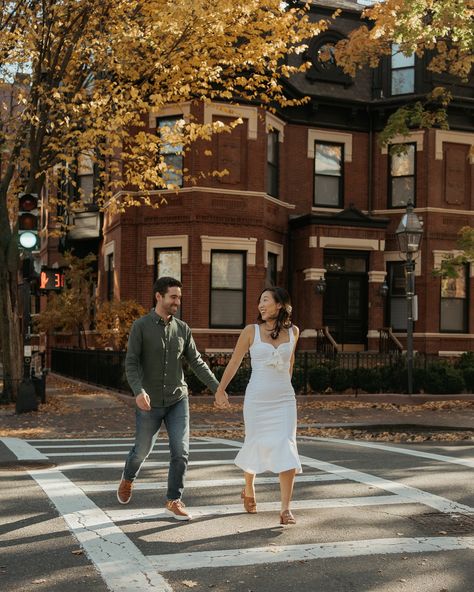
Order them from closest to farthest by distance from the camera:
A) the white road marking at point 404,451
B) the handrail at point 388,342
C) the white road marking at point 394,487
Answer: the white road marking at point 394,487
the white road marking at point 404,451
the handrail at point 388,342

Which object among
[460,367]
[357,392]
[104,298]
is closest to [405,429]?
[357,392]

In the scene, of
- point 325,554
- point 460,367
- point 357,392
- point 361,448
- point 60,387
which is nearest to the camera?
point 325,554

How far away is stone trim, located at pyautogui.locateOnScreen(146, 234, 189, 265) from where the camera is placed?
23047 millimetres

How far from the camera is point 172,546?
5.70 m

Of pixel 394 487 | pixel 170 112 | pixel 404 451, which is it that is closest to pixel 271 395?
pixel 394 487

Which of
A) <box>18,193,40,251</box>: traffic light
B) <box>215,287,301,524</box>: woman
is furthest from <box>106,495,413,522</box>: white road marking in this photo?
<box>18,193,40,251</box>: traffic light

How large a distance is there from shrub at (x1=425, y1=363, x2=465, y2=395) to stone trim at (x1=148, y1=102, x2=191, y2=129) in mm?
10007

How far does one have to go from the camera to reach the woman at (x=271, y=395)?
6426mm

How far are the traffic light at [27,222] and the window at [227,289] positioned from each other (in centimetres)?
875

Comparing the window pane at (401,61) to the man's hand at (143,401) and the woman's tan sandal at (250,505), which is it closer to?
the woman's tan sandal at (250,505)

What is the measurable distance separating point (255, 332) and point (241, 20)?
11390 millimetres

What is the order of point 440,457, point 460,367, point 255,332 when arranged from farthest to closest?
point 460,367, point 440,457, point 255,332

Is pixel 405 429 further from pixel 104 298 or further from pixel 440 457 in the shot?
pixel 104 298

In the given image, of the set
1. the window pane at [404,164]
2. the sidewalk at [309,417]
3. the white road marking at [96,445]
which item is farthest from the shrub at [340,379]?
the window pane at [404,164]
